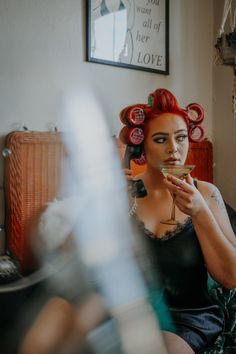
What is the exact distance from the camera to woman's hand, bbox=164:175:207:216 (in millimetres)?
617

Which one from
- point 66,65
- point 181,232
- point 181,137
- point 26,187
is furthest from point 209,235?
point 66,65

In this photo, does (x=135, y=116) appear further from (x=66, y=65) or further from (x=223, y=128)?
(x=223, y=128)

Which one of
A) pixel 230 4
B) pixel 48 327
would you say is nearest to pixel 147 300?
pixel 48 327

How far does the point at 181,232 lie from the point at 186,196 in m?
0.10

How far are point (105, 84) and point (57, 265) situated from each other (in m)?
0.43

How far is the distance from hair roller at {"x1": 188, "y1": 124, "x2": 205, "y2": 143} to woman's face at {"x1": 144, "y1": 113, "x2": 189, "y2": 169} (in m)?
0.02

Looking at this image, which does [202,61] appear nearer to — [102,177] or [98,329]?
[102,177]

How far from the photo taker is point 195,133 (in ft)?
2.39

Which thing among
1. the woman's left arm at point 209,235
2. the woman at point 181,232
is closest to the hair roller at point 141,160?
the woman at point 181,232

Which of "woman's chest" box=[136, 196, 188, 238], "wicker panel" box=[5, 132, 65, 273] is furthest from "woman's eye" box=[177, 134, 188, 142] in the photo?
"wicker panel" box=[5, 132, 65, 273]

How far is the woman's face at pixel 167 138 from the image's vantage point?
68cm

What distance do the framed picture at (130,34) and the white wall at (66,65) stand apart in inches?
0.7

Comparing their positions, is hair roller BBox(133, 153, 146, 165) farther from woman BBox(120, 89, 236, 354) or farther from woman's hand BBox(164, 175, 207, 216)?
woman's hand BBox(164, 175, 207, 216)

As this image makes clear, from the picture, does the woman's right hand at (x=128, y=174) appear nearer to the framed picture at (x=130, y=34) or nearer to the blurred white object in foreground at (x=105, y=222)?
the blurred white object in foreground at (x=105, y=222)
